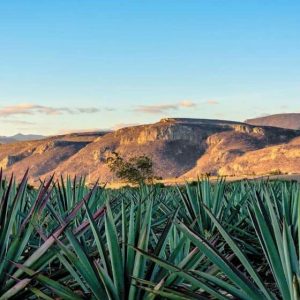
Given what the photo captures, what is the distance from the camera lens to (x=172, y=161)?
119000mm

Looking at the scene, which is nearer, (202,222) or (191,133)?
(202,222)

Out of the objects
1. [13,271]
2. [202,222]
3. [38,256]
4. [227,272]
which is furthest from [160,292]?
[202,222]

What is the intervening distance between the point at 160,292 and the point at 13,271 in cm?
98

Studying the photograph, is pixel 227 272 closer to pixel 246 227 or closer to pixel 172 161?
pixel 246 227

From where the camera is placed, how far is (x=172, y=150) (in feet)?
409

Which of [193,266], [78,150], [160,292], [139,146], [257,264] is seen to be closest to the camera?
[160,292]

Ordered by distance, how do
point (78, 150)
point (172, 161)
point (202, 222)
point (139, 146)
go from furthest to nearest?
point (78, 150)
point (139, 146)
point (172, 161)
point (202, 222)

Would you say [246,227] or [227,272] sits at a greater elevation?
[227,272]

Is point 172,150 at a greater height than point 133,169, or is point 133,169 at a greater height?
point 172,150

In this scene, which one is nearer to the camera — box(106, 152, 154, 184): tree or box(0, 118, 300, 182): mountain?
box(106, 152, 154, 184): tree

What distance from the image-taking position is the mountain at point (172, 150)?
108519mm

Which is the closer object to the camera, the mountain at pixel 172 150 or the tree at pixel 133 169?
the tree at pixel 133 169

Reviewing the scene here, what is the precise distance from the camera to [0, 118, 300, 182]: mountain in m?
109

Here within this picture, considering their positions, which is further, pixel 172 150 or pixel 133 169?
pixel 172 150
